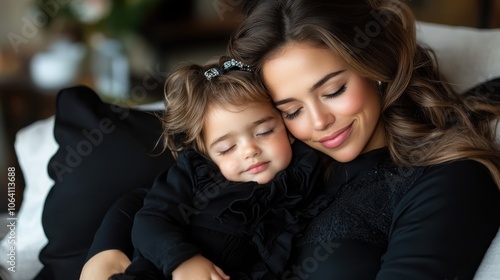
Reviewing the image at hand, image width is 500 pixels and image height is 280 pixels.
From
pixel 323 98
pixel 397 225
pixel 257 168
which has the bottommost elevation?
pixel 397 225

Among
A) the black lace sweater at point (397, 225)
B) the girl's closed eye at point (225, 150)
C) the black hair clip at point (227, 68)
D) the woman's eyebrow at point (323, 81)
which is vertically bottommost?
the black lace sweater at point (397, 225)

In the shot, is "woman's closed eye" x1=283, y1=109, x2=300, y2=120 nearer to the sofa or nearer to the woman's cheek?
the woman's cheek

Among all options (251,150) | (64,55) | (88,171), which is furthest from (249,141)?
(64,55)

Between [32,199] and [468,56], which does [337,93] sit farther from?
[32,199]

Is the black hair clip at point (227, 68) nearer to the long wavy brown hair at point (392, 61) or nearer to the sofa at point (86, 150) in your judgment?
the long wavy brown hair at point (392, 61)

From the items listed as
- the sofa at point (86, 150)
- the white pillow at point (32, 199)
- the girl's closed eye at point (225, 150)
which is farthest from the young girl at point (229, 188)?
the white pillow at point (32, 199)

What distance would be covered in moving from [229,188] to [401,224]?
0.38 m

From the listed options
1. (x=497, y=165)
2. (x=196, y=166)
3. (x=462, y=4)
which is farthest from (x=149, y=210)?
(x=462, y=4)

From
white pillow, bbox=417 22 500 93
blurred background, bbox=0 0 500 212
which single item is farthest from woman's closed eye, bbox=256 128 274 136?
blurred background, bbox=0 0 500 212

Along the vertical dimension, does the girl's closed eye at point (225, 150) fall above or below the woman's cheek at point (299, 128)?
below

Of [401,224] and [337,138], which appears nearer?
[401,224]

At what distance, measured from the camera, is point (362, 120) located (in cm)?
133

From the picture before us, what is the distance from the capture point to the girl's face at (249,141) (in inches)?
53.7

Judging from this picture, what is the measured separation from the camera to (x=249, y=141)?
1375 millimetres
